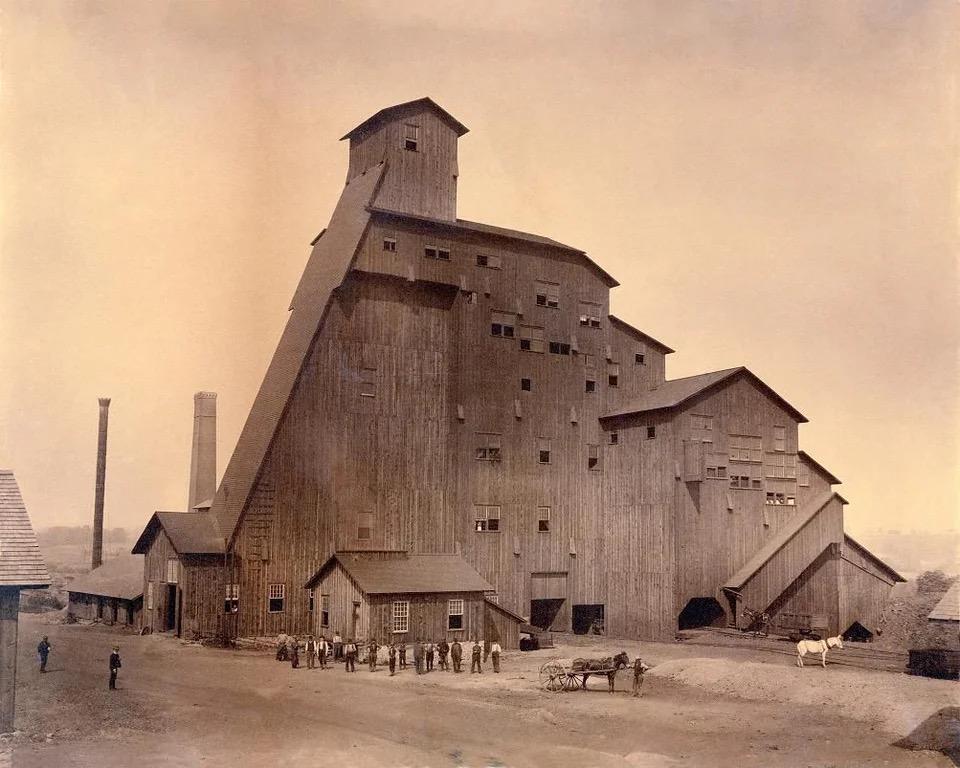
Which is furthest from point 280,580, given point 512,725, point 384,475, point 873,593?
point 873,593

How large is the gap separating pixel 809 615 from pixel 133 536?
20.9 m

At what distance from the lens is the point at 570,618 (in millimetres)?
31125

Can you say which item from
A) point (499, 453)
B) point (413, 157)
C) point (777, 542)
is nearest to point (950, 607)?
point (777, 542)

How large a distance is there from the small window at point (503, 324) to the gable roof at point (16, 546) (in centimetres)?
1582

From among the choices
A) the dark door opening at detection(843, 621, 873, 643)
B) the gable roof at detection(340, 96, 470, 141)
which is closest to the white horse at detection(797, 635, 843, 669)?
the dark door opening at detection(843, 621, 873, 643)

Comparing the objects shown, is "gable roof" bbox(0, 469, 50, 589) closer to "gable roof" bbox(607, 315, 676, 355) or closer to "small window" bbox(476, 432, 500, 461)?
"small window" bbox(476, 432, 500, 461)

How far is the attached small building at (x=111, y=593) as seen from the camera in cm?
2222

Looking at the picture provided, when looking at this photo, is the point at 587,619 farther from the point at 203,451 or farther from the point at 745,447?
the point at 203,451

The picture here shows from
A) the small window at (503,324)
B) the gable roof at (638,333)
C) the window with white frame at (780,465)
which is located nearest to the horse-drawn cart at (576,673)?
the small window at (503,324)

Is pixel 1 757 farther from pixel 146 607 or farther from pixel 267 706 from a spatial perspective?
pixel 146 607

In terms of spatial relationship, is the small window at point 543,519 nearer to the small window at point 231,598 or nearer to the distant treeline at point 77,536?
the small window at point 231,598

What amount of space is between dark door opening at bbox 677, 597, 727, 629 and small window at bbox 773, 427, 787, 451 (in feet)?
18.2

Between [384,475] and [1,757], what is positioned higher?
[384,475]

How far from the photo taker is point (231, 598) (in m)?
24.0
